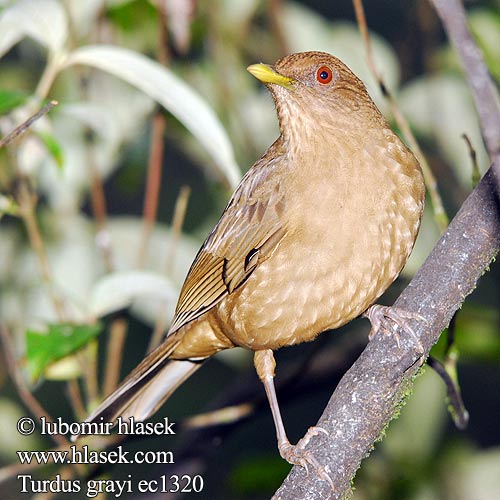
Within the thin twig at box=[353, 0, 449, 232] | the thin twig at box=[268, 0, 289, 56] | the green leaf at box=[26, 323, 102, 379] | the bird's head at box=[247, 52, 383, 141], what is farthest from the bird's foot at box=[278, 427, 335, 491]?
the thin twig at box=[268, 0, 289, 56]

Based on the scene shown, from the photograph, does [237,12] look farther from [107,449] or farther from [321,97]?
[107,449]

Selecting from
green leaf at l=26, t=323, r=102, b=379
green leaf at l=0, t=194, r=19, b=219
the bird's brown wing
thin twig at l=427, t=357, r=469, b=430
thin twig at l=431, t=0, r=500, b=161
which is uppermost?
thin twig at l=431, t=0, r=500, b=161

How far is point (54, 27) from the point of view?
3387 mm

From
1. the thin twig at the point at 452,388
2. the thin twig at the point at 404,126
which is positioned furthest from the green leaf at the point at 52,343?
the thin twig at the point at 404,126

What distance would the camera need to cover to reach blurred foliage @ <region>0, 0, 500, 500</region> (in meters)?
3.64

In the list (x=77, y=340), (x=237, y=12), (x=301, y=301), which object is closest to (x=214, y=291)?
(x=301, y=301)

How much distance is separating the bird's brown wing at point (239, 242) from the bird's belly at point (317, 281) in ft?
0.21

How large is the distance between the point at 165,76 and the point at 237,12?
1636 mm

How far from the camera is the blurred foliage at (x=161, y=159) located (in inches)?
143

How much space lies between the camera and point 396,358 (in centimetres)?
266

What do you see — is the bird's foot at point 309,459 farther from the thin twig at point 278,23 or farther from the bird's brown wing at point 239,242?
the thin twig at point 278,23

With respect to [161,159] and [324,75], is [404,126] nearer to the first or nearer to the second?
[324,75]

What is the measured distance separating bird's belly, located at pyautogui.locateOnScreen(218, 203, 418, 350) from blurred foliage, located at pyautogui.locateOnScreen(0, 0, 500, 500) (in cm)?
36

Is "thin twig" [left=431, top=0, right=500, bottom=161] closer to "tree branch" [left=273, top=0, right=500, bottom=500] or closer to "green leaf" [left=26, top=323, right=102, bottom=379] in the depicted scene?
"tree branch" [left=273, top=0, right=500, bottom=500]
